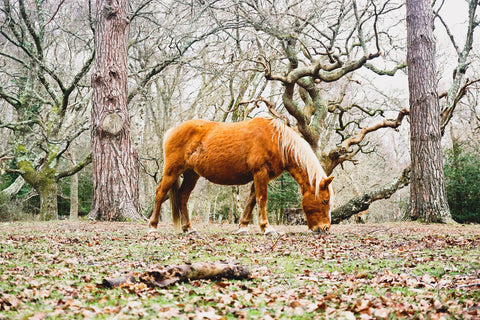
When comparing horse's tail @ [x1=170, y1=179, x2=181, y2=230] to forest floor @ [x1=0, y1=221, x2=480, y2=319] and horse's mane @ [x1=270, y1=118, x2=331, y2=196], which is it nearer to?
forest floor @ [x1=0, y1=221, x2=480, y2=319]

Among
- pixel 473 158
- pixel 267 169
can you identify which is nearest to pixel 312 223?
pixel 267 169

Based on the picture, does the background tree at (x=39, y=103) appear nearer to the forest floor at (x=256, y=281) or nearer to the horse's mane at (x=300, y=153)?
the horse's mane at (x=300, y=153)

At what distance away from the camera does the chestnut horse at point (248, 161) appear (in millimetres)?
7195

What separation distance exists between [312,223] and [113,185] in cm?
512

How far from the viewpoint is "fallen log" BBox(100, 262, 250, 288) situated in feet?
10.3

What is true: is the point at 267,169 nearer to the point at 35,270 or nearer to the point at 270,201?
the point at 35,270

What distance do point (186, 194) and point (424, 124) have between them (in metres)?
6.31

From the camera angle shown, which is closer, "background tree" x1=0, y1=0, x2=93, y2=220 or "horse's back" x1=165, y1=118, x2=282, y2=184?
"horse's back" x1=165, y1=118, x2=282, y2=184

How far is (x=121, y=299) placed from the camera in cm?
277

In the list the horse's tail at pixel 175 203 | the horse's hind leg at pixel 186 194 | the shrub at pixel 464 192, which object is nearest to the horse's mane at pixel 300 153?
the horse's hind leg at pixel 186 194

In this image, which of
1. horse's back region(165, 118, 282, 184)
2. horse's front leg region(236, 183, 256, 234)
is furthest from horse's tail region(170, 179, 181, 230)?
A: horse's front leg region(236, 183, 256, 234)

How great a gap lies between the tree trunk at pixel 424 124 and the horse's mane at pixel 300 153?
13.2 feet

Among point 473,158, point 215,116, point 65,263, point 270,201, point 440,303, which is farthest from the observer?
point 215,116

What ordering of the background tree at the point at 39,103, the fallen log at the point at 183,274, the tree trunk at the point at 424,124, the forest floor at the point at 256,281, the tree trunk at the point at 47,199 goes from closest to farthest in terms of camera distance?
the forest floor at the point at 256,281
the fallen log at the point at 183,274
the tree trunk at the point at 424,124
the background tree at the point at 39,103
the tree trunk at the point at 47,199
